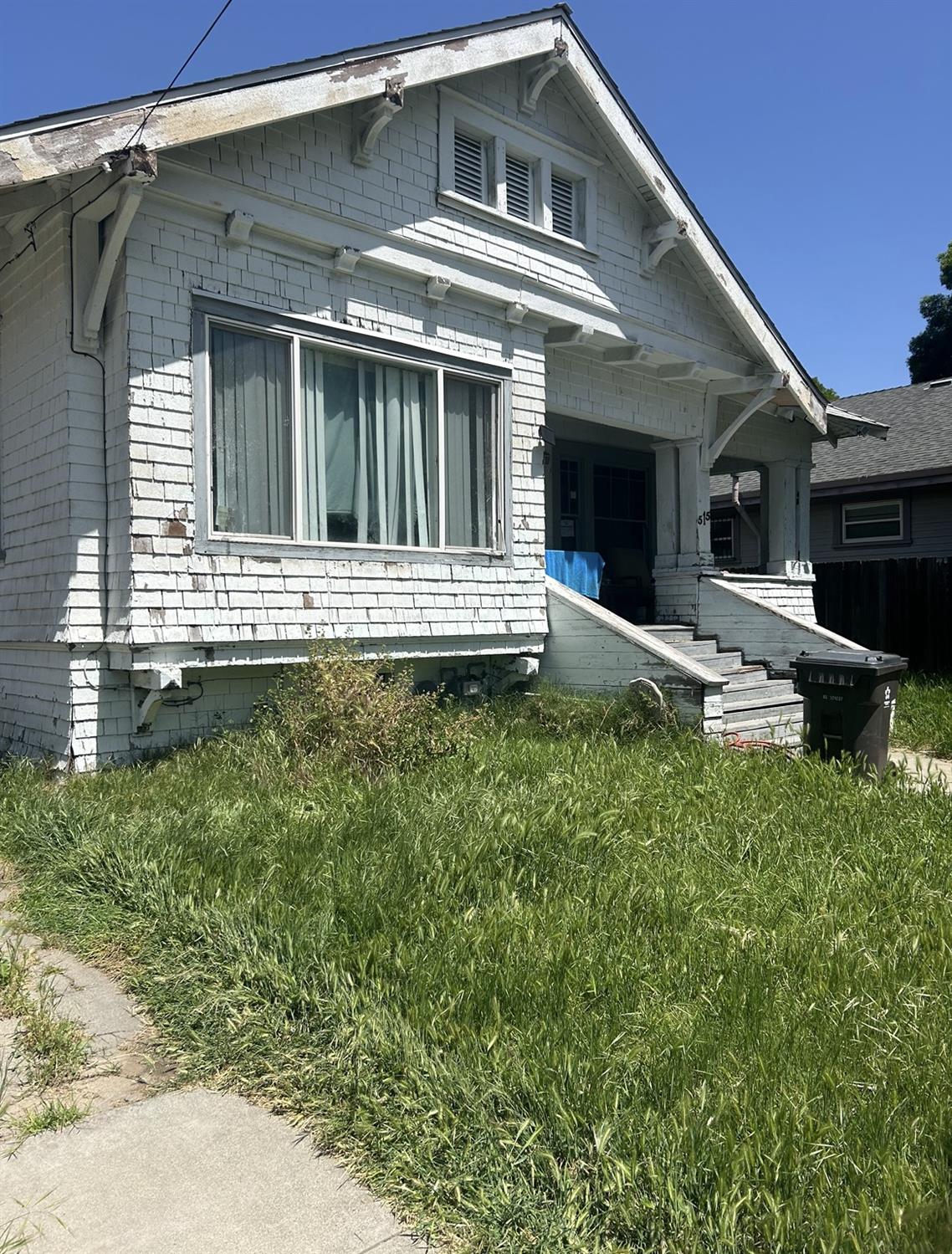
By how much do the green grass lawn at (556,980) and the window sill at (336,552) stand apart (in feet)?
5.96

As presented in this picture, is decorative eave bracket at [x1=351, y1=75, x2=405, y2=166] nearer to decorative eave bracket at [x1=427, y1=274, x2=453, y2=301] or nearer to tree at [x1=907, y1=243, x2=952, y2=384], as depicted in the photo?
decorative eave bracket at [x1=427, y1=274, x2=453, y2=301]

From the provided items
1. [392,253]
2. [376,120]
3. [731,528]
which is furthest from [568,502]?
[731,528]

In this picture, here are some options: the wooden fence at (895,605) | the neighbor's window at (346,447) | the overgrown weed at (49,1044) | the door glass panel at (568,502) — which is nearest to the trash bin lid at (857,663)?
the neighbor's window at (346,447)

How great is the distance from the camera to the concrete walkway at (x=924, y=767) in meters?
7.32

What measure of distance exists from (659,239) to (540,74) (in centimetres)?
228

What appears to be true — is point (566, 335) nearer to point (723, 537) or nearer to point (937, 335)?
point (723, 537)

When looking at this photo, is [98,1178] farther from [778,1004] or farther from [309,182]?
[309,182]

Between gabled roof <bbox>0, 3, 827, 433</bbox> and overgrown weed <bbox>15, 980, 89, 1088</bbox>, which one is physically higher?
gabled roof <bbox>0, 3, 827, 433</bbox>

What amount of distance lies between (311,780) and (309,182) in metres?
4.95

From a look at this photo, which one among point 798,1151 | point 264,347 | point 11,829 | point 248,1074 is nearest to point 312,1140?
point 248,1074

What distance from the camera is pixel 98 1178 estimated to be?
8.90ft

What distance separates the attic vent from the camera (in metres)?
9.90

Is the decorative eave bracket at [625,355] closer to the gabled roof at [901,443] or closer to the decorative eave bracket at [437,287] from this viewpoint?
the decorative eave bracket at [437,287]

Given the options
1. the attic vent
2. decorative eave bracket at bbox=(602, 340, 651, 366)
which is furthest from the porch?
the attic vent
